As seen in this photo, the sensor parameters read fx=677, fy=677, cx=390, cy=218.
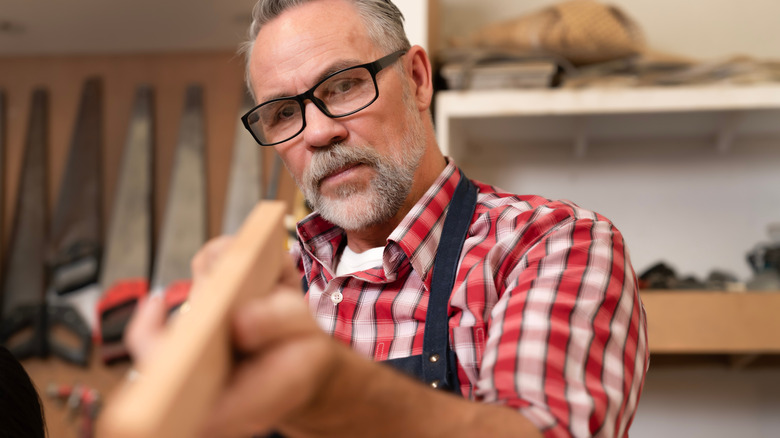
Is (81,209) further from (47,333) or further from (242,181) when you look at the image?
(242,181)

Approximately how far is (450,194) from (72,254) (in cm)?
144

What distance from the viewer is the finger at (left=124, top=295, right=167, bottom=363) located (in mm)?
329

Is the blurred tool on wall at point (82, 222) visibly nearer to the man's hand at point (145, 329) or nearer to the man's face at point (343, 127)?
the man's face at point (343, 127)

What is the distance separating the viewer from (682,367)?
156 centimetres

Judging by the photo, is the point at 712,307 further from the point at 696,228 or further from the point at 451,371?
the point at 451,371

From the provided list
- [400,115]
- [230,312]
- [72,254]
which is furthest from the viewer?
[72,254]

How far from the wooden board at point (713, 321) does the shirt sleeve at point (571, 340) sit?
26.9 inches

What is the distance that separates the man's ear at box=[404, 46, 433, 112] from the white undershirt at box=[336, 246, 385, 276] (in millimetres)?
200

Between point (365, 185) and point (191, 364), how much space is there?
1.75ft

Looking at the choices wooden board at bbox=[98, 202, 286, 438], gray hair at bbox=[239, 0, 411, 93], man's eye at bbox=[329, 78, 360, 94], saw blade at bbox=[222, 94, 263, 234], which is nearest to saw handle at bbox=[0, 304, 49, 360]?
saw blade at bbox=[222, 94, 263, 234]

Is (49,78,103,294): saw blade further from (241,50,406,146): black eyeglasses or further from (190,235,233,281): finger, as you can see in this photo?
(190,235,233,281): finger

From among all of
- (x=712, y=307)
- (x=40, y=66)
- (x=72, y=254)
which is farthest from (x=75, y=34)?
(x=712, y=307)

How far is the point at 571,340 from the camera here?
20.0 inches

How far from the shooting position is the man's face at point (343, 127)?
2.56ft
